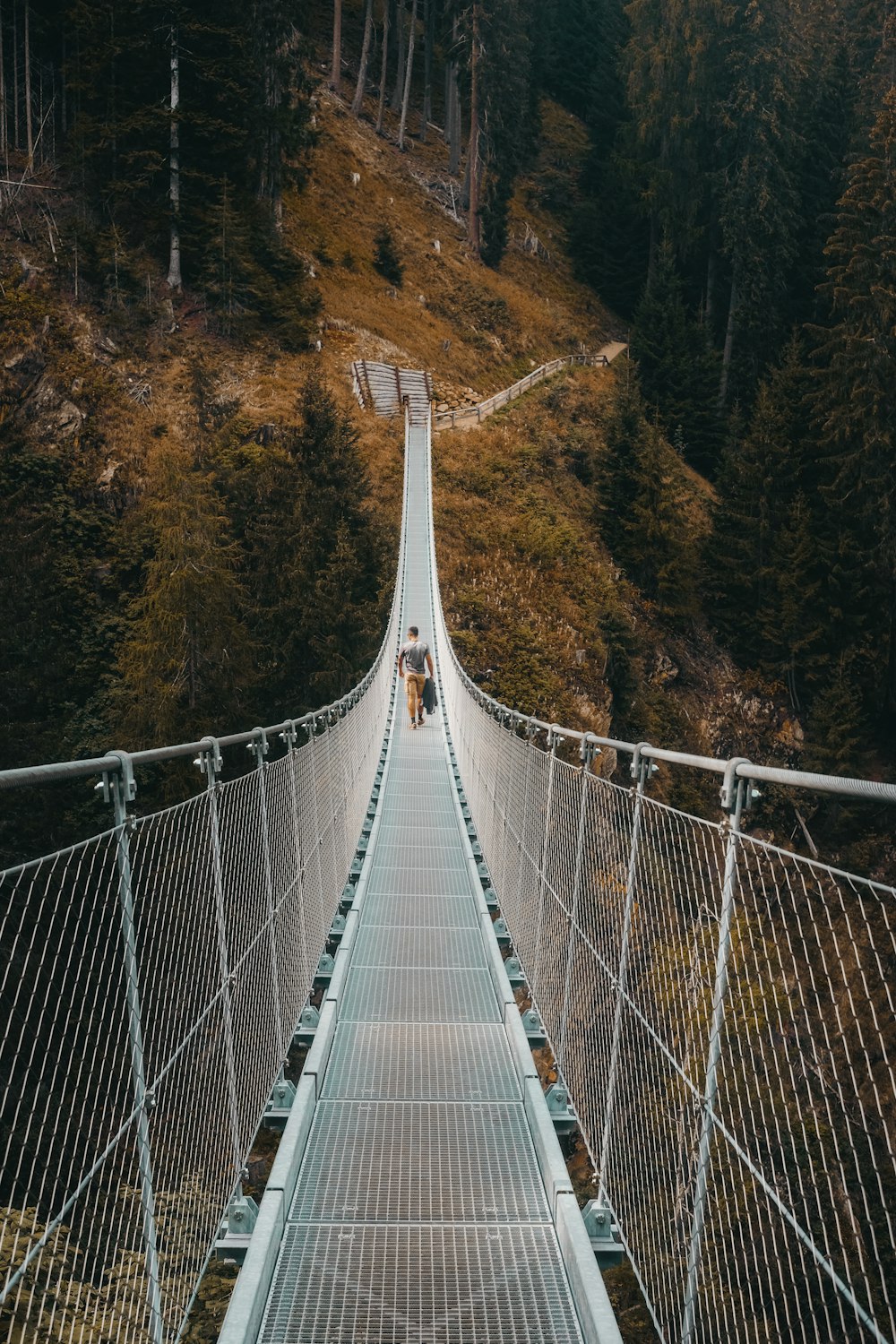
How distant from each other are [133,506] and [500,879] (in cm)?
1846

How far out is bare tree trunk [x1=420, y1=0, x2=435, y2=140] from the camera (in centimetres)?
4791

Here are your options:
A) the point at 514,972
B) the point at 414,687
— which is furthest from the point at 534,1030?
the point at 414,687

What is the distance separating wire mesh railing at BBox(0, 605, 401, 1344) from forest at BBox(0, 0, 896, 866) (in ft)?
45.8

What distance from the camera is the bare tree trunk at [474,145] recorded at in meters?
39.5

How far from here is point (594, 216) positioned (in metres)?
46.0

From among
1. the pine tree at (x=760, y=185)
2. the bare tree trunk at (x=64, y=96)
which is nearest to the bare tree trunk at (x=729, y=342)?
the pine tree at (x=760, y=185)

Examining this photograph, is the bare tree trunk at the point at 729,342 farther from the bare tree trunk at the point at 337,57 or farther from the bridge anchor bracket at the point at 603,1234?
the bridge anchor bracket at the point at 603,1234

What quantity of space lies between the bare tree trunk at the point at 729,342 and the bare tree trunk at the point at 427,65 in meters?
18.5

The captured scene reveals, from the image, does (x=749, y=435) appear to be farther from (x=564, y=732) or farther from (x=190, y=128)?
(x=564, y=732)

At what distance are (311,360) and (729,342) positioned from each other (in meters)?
16.1

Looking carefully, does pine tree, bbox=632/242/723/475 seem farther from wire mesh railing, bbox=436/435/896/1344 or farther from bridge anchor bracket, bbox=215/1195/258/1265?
bridge anchor bracket, bbox=215/1195/258/1265

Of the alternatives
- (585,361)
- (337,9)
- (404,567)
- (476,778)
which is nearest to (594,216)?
(585,361)

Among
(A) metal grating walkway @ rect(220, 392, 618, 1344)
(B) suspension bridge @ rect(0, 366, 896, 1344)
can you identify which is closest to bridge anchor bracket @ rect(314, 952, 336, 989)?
(A) metal grating walkway @ rect(220, 392, 618, 1344)

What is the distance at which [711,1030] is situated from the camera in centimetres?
224
